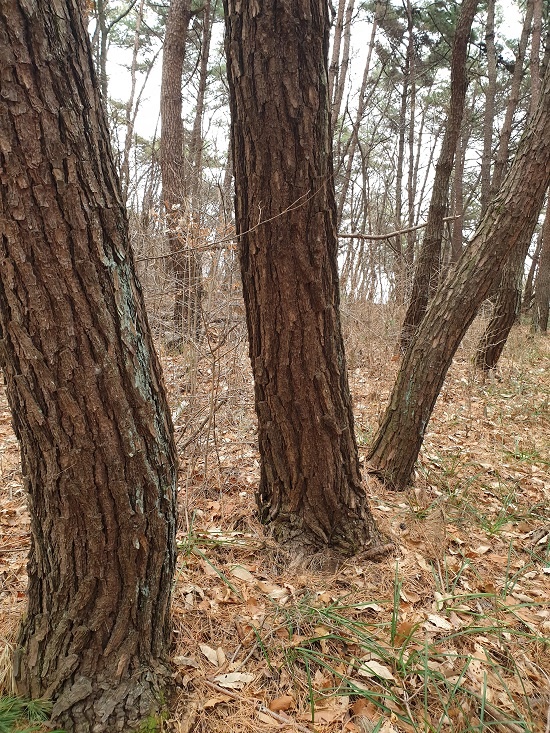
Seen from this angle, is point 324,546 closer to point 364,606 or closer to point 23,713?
point 364,606

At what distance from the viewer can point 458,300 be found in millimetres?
2754

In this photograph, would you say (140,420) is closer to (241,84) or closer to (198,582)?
(198,582)

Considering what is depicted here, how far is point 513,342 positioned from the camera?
25.3 ft

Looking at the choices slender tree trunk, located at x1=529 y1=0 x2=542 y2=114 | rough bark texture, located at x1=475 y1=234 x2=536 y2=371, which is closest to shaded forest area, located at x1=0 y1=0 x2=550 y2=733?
rough bark texture, located at x1=475 y1=234 x2=536 y2=371

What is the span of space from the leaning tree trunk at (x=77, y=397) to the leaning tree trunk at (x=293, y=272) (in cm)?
69

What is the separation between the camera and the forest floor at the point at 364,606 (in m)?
1.50

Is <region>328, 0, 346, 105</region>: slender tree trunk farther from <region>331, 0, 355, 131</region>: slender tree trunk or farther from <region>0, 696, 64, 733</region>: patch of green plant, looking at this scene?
<region>0, 696, 64, 733</region>: patch of green plant

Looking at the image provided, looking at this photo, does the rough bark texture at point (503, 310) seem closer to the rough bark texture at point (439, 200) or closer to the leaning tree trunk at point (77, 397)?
the rough bark texture at point (439, 200)

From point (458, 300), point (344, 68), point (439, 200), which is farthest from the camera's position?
point (344, 68)

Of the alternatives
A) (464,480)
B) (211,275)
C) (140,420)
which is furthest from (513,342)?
(140,420)

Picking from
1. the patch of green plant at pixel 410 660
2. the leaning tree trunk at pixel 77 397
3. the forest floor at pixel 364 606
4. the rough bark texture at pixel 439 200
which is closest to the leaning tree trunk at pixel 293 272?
the forest floor at pixel 364 606

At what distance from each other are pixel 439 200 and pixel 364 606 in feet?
15.4

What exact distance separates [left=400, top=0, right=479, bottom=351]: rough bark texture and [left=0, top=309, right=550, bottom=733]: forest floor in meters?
2.46

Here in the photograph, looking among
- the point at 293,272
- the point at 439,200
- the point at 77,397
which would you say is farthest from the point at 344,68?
the point at 77,397
